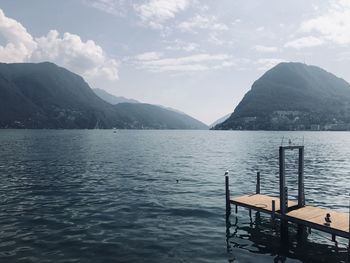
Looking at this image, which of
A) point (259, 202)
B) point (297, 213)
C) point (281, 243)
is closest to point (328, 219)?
point (297, 213)

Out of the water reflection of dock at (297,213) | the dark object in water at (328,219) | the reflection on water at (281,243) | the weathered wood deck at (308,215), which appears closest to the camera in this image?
the reflection on water at (281,243)

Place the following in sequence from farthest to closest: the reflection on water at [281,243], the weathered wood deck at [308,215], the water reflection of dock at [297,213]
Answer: the water reflection of dock at [297,213] → the weathered wood deck at [308,215] → the reflection on water at [281,243]

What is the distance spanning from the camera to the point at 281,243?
82.8 feet

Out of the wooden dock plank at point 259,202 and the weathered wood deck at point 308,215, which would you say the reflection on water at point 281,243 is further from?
the wooden dock plank at point 259,202

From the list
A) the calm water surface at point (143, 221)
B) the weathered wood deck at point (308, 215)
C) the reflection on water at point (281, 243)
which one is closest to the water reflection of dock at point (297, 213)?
the weathered wood deck at point (308, 215)

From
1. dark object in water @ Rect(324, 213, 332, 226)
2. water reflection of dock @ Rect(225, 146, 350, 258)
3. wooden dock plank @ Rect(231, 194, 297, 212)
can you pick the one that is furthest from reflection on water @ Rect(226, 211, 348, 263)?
dark object in water @ Rect(324, 213, 332, 226)

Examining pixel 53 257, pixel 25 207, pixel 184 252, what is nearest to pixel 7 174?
pixel 25 207

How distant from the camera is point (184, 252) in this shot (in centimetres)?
2295

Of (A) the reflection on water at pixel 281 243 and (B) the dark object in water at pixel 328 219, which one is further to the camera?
(B) the dark object in water at pixel 328 219

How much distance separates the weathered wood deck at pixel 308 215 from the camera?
2303 centimetres

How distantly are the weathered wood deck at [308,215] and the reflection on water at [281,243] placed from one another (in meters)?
1.25

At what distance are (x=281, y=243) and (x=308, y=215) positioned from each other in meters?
3.18

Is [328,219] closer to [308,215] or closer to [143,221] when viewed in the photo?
[308,215]

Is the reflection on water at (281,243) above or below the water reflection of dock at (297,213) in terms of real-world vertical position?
below
